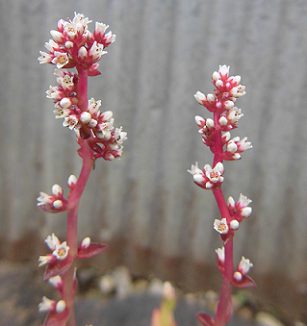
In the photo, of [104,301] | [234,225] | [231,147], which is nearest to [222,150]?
[231,147]

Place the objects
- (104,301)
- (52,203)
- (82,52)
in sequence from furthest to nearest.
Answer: (104,301) → (52,203) → (82,52)

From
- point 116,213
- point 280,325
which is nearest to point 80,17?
point 116,213

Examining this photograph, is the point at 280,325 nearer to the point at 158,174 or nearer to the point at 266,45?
the point at 158,174

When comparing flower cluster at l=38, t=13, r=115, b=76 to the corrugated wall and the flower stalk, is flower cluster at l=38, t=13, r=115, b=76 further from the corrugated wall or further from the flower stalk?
the corrugated wall

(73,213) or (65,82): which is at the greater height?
(65,82)

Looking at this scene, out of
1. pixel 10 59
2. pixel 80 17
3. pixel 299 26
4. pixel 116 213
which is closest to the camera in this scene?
pixel 80 17

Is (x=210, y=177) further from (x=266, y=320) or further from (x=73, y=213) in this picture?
(x=266, y=320)
